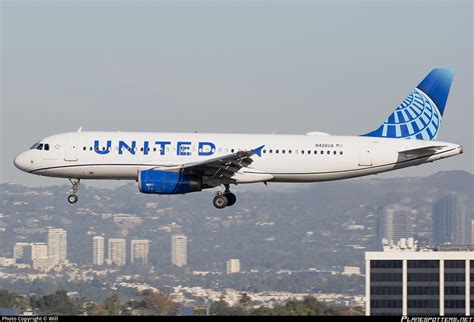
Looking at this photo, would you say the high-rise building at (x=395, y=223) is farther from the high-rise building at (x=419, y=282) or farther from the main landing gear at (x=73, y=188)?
the main landing gear at (x=73, y=188)

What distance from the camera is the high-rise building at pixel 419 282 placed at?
85.6 m

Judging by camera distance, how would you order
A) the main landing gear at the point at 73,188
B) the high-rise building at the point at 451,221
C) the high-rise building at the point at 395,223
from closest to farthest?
the main landing gear at the point at 73,188
the high-rise building at the point at 451,221
the high-rise building at the point at 395,223

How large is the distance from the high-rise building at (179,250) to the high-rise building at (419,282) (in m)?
66.7

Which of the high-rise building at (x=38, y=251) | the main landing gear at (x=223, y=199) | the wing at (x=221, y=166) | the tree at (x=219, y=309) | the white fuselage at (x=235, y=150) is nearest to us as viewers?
the wing at (x=221, y=166)

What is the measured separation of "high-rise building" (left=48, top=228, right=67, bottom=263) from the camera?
169850 mm

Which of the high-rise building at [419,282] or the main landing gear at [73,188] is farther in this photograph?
the high-rise building at [419,282]

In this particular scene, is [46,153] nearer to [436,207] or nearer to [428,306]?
[428,306]

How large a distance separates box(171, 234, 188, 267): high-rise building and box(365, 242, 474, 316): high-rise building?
219ft

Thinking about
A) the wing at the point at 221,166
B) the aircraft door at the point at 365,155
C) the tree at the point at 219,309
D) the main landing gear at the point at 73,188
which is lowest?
the tree at the point at 219,309

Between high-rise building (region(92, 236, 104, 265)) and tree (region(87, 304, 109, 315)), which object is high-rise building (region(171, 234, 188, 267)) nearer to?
high-rise building (region(92, 236, 104, 265))

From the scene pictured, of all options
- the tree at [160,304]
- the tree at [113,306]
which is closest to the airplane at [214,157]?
the tree at [113,306]

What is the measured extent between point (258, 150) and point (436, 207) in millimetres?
78237

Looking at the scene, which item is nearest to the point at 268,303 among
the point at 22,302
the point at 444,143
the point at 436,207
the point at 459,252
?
the point at 436,207

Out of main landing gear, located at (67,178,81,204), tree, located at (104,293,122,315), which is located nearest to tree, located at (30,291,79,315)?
tree, located at (104,293,122,315)
